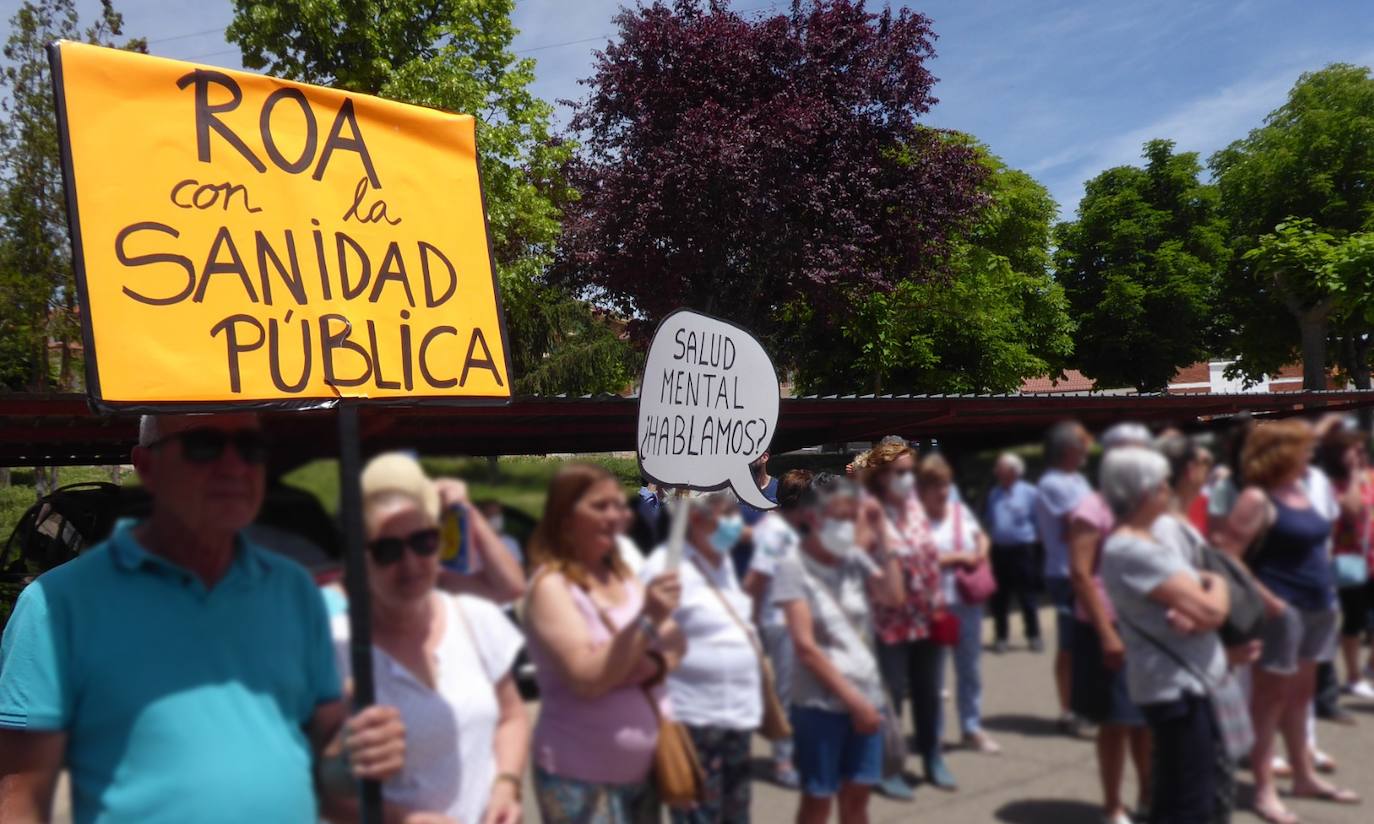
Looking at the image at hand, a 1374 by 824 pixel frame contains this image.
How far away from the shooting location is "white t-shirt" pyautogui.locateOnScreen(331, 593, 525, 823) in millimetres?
869

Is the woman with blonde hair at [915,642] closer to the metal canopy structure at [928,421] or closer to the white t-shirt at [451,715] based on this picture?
the metal canopy structure at [928,421]

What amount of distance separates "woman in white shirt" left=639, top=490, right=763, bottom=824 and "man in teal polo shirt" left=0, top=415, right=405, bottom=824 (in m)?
0.25

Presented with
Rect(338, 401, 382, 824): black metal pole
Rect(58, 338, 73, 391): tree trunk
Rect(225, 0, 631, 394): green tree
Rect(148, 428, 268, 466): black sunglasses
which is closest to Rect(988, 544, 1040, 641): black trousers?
Rect(338, 401, 382, 824): black metal pole

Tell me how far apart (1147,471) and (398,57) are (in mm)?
17339

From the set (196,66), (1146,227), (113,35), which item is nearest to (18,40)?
(113,35)

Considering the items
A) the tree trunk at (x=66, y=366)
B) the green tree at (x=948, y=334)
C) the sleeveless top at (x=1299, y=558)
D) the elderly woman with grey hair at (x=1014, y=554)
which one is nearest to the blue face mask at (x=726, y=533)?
the elderly woman with grey hair at (x=1014, y=554)

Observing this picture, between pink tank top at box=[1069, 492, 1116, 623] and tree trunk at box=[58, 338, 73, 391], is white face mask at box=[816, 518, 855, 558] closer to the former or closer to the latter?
pink tank top at box=[1069, 492, 1116, 623]

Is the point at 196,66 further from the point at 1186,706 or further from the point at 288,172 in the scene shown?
the point at 1186,706

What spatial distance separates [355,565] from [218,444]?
0.57 ft

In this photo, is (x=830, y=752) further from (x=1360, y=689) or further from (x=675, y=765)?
(x=1360, y=689)

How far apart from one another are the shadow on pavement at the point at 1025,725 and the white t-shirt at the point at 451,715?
1.43 ft

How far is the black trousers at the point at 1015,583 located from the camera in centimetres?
93

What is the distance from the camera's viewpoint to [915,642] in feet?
3.08

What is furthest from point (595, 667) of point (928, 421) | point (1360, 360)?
point (1360, 360)
